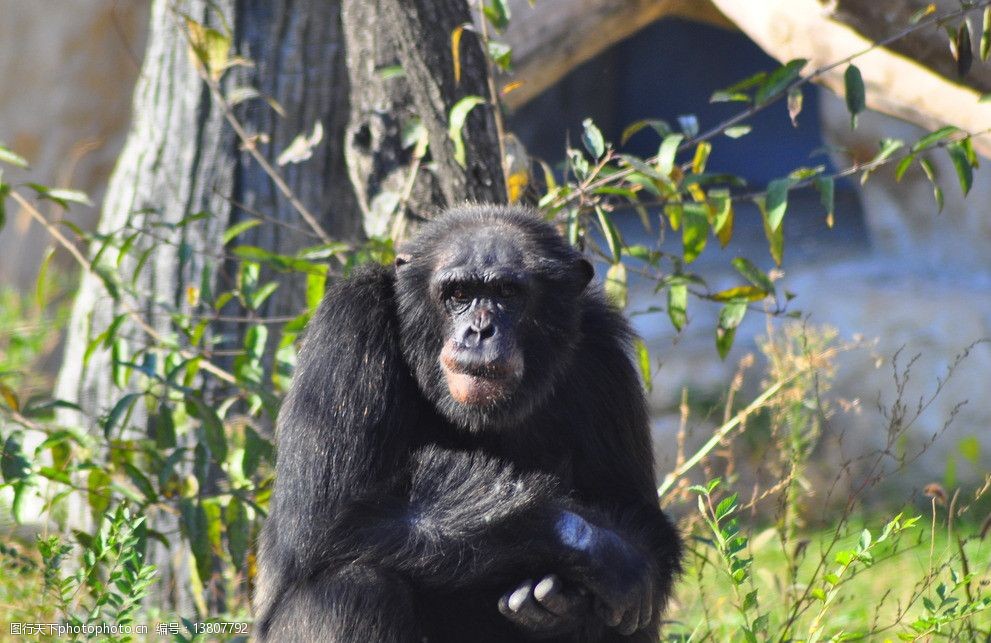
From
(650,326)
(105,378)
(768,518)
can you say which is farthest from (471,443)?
(650,326)

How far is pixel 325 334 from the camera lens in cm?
388

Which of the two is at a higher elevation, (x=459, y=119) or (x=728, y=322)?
(x=459, y=119)

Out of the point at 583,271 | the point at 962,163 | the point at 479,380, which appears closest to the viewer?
the point at 479,380

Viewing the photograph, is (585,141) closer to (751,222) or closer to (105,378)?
(105,378)

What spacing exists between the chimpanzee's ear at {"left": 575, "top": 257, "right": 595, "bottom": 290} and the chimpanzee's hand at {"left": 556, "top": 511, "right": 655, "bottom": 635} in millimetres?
915

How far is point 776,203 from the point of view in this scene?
4238 millimetres

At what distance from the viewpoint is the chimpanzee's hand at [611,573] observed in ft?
11.8

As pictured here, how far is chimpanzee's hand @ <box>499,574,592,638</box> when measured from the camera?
353cm

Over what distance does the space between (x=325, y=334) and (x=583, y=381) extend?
1.02 metres

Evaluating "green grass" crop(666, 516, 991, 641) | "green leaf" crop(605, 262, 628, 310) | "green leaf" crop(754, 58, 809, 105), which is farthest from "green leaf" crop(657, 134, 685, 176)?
"green grass" crop(666, 516, 991, 641)

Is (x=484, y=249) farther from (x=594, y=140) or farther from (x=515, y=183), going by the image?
(x=515, y=183)

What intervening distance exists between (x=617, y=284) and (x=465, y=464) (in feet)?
4.33

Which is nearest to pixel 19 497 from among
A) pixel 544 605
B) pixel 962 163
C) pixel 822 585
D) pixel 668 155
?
pixel 544 605

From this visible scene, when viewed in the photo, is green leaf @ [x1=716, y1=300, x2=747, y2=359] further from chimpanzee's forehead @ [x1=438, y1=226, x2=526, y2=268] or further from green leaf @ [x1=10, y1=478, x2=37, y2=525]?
green leaf @ [x1=10, y1=478, x2=37, y2=525]
